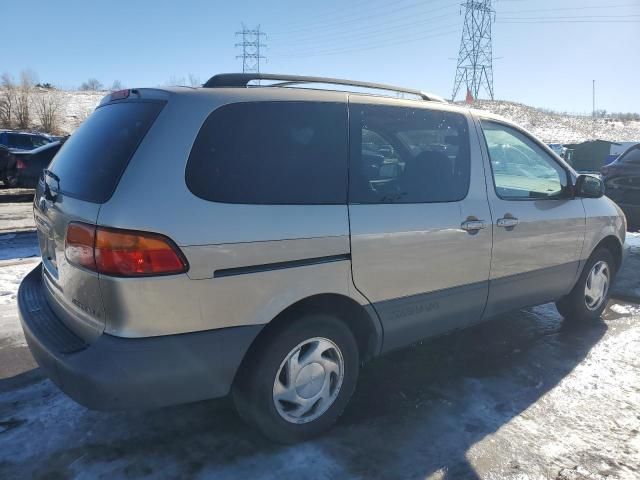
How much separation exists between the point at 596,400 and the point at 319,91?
2.70 meters

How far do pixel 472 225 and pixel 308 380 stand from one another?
58.3 inches

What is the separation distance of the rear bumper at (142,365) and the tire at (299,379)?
14 cm

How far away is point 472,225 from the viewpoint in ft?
11.6

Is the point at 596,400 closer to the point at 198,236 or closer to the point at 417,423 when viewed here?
the point at 417,423

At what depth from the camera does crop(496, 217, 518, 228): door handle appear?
371 centimetres

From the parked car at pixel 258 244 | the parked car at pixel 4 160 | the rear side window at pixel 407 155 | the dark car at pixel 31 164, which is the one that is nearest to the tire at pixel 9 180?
the parked car at pixel 4 160

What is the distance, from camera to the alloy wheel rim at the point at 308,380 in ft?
9.36

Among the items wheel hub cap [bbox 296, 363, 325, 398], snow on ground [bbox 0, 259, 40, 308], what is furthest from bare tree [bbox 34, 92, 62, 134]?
wheel hub cap [bbox 296, 363, 325, 398]

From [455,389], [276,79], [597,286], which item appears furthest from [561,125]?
[276,79]

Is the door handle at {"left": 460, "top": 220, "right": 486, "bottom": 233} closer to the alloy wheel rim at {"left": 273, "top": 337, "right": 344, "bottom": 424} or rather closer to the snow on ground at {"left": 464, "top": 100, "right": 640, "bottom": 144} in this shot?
the alloy wheel rim at {"left": 273, "top": 337, "right": 344, "bottom": 424}

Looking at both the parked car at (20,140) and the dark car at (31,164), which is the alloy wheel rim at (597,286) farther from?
the parked car at (20,140)

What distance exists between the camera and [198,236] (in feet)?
7.88

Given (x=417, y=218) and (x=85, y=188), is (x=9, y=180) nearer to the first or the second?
(x=85, y=188)

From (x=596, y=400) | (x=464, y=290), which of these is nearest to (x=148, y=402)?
(x=464, y=290)
